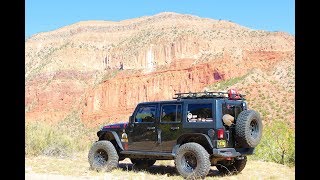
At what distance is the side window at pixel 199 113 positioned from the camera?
10.4m

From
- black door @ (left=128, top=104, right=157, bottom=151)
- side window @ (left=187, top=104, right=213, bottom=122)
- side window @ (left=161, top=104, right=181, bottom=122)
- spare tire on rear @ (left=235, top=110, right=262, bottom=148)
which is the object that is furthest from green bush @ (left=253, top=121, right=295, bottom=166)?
black door @ (left=128, top=104, right=157, bottom=151)

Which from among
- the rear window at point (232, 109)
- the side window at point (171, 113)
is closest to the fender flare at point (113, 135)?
the side window at point (171, 113)

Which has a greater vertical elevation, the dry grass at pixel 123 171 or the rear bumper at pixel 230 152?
the rear bumper at pixel 230 152

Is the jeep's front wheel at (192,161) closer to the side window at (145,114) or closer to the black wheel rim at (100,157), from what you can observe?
the side window at (145,114)

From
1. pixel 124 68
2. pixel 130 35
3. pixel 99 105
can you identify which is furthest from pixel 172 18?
pixel 99 105

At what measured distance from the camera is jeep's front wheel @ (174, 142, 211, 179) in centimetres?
984

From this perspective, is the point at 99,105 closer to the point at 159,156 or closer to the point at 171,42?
the point at 171,42

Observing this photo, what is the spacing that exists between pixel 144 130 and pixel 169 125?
2.58ft

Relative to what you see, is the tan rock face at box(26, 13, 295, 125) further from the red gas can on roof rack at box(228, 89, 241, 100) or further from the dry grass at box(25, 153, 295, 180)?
the red gas can on roof rack at box(228, 89, 241, 100)

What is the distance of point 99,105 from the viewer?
7481cm

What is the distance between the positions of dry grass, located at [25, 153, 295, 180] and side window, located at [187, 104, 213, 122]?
4.54ft

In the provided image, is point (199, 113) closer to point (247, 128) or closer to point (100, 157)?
point (247, 128)

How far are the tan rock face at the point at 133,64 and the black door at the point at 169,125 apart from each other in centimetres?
5534
